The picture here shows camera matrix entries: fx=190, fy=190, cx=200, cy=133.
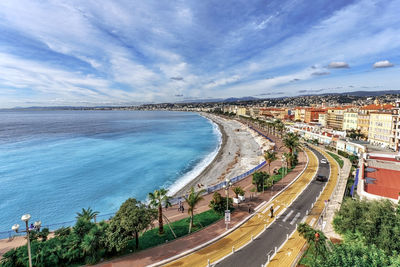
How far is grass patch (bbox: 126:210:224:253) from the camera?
645 inches

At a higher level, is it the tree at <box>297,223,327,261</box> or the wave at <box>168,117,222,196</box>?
the tree at <box>297,223,327,261</box>

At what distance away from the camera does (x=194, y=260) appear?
1430 centimetres

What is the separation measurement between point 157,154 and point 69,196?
93.5 feet

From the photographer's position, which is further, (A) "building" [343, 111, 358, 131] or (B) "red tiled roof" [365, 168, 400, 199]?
(A) "building" [343, 111, 358, 131]

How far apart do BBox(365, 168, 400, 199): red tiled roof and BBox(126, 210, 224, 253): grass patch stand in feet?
57.0

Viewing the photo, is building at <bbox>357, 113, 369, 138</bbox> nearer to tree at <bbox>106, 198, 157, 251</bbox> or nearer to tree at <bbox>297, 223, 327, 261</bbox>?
tree at <bbox>297, 223, 327, 261</bbox>

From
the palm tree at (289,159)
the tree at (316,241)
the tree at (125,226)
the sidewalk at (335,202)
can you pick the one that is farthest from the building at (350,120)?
the tree at (125,226)

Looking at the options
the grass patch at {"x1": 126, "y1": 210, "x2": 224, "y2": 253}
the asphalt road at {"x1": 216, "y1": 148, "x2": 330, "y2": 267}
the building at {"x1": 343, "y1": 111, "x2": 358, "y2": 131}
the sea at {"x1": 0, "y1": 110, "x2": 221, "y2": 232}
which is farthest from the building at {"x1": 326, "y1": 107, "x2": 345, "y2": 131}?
the grass patch at {"x1": 126, "y1": 210, "x2": 224, "y2": 253}

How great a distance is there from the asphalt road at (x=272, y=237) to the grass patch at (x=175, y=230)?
4.87 m

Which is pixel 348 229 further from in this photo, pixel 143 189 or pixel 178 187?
pixel 143 189

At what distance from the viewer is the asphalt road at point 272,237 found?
14.1m

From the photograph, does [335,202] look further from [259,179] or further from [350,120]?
[350,120]

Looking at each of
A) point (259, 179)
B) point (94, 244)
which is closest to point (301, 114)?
point (259, 179)

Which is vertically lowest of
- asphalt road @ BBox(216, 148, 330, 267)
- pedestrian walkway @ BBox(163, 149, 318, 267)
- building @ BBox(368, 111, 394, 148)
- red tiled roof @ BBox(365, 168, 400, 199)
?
pedestrian walkway @ BBox(163, 149, 318, 267)
